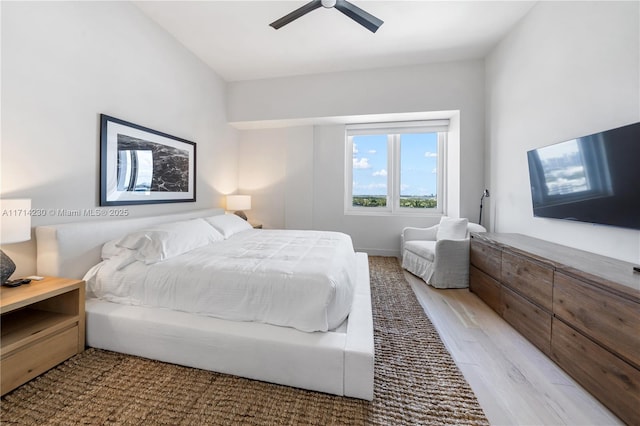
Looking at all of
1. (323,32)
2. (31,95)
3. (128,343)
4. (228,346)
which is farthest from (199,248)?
(323,32)

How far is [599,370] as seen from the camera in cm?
122

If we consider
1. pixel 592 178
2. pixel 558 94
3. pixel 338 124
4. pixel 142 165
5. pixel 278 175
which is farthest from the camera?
pixel 278 175

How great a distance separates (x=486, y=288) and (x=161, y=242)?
292 cm

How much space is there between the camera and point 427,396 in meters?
1.28

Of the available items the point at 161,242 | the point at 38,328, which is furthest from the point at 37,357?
the point at 161,242

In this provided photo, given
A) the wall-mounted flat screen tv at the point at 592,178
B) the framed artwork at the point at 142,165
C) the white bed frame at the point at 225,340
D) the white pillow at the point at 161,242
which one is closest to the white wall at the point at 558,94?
the wall-mounted flat screen tv at the point at 592,178

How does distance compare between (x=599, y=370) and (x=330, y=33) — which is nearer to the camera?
(x=599, y=370)

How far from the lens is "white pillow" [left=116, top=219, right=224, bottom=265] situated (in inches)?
70.1

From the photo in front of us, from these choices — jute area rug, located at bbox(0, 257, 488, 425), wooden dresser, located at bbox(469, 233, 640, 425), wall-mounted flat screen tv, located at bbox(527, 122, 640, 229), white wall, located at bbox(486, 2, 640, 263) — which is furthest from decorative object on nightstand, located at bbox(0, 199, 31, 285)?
white wall, located at bbox(486, 2, 640, 263)

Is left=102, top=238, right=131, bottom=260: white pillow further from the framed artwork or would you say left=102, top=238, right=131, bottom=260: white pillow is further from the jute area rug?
the jute area rug

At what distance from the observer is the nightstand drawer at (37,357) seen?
123 centimetres

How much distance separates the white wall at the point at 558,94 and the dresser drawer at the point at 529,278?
19.6 inches

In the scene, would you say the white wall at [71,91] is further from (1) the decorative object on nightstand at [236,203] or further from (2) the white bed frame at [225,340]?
(1) the decorative object on nightstand at [236,203]

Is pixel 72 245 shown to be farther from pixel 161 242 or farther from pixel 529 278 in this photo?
pixel 529 278
